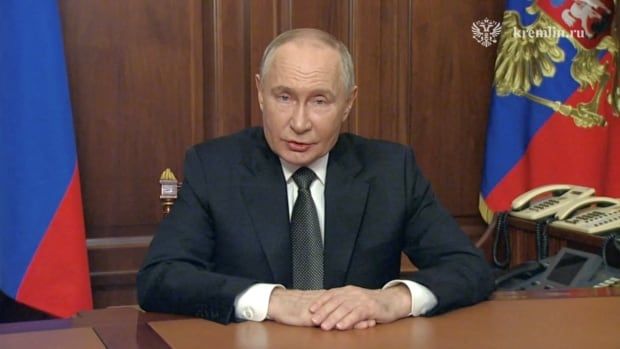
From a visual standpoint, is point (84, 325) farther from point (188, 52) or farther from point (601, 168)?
point (601, 168)

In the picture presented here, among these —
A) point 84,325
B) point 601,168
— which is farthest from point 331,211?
point 601,168

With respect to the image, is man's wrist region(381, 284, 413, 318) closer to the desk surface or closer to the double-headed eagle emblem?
the desk surface

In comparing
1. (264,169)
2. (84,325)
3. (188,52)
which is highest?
(188,52)

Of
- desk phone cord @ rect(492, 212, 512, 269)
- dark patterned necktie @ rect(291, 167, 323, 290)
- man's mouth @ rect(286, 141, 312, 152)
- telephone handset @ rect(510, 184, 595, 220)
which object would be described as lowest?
desk phone cord @ rect(492, 212, 512, 269)

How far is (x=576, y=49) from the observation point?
3.55m

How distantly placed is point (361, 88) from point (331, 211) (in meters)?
1.61

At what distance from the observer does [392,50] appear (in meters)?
3.70

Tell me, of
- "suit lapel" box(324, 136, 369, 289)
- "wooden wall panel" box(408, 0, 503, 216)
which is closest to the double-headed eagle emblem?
"wooden wall panel" box(408, 0, 503, 216)

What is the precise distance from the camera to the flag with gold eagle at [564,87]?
3533 millimetres

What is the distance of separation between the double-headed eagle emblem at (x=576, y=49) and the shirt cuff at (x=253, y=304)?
229cm

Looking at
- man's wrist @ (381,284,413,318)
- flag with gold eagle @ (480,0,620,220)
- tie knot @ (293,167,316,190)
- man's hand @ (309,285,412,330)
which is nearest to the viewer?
man's hand @ (309,285,412,330)

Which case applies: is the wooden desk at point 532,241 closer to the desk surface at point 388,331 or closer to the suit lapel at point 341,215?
the suit lapel at point 341,215

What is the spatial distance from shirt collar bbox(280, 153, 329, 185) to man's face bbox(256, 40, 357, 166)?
0.19ft

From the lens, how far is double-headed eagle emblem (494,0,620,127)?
3.53 m
